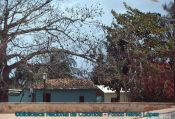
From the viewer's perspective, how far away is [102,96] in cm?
A: 5041

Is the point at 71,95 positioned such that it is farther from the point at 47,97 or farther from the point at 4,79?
the point at 4,79

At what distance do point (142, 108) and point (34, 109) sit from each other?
4588 millimetres

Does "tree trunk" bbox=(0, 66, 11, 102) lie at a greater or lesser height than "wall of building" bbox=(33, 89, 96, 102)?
lesser

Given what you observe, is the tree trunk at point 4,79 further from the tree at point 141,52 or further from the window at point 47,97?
the window at point 47,97

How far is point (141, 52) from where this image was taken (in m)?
24.6

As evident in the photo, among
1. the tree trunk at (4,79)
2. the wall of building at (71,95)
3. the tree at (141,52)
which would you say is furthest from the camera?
the wall of building at (71,95)

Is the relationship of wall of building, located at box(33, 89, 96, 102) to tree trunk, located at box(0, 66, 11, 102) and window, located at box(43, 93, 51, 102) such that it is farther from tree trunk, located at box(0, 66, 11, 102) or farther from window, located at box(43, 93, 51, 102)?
tree trunk, located at box(0, 66, 11, 102)

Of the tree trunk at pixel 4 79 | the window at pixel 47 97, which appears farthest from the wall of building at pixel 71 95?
the tree trunk at pixel 4 79

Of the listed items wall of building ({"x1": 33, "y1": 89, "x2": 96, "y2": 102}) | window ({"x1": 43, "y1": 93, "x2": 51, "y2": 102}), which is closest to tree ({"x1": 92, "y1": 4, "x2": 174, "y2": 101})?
window ({"x1": 43, "y1": 93, "x2": 51, "y2": 102})

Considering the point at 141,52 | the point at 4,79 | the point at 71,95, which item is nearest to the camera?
the point at 4,79

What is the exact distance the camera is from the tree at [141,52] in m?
22.1

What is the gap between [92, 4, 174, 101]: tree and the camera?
2214cm

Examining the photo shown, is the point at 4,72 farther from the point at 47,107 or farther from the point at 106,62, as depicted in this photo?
the point at 106,62

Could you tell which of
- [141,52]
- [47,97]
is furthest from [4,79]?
[47,97]
